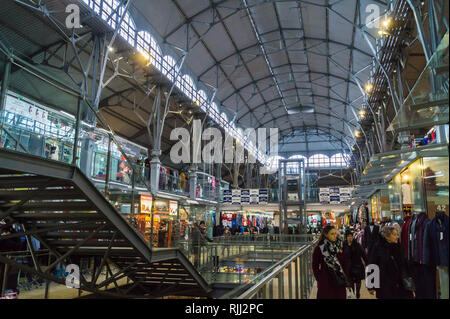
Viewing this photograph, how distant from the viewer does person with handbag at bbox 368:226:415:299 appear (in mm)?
5086

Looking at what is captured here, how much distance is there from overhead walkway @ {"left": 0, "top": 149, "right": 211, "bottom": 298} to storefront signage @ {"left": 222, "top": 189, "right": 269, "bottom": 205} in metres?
18.7

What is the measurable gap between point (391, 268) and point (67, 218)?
642 centimetres

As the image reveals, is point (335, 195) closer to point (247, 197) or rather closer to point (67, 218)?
point (247, 197)

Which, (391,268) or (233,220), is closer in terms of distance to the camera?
(391,268)

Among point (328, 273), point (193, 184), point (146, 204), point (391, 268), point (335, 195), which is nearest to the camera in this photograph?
point (328, 273)

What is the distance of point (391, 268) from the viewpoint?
17.1 feet

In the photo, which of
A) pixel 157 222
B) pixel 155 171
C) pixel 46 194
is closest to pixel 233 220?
pixel 155 171

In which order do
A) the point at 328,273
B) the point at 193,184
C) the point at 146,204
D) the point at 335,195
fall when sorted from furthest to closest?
the point at 335,195, the point at 193,184, the point at 146,204, the point at 328,273

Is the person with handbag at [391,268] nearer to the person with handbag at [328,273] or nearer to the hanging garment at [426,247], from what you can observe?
the hanging garment at [426,247]

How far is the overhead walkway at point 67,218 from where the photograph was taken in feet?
18.9

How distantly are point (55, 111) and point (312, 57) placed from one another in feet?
88.5
